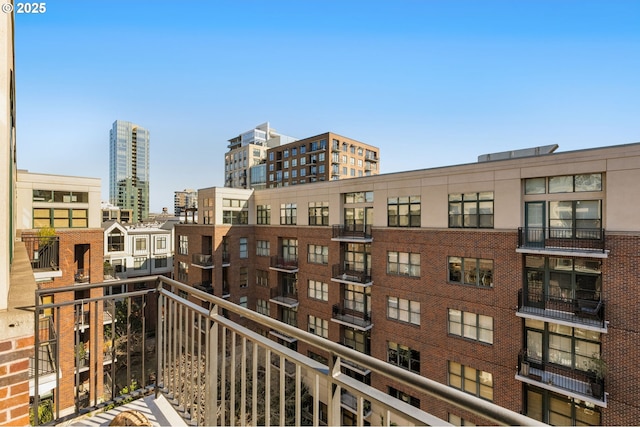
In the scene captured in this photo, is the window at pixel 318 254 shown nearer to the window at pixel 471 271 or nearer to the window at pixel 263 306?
the window at pixel 263 306

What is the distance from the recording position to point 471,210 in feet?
46.7

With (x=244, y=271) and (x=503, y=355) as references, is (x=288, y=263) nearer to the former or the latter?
(x=244, y=271)

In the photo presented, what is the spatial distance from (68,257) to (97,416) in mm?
17308

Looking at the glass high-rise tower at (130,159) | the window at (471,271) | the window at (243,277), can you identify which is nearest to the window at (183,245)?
the window at (243,277)

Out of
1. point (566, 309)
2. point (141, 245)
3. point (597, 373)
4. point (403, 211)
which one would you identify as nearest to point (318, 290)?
point (403, 211)

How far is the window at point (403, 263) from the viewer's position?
16.1 m

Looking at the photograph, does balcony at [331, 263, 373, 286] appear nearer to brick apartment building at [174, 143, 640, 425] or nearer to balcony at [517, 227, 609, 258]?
brick apartment building at [174, 143, 640, 425]

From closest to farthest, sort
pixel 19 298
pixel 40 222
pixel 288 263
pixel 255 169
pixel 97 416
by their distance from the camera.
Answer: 1. pixel 19 298
2. pixel 97 416
3. pixel 40 222
4. pixel 288 263
5. pixel 255 169

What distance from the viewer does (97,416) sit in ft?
11.8

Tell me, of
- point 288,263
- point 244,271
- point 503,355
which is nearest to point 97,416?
point 503,355

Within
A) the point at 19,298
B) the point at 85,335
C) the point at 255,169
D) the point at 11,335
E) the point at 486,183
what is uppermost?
the point at 255,169

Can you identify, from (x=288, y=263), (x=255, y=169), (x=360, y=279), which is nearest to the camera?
(x=360, y=279)

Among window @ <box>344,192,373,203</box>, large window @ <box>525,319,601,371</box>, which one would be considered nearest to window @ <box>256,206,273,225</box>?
window @ <box>344,192,373,203</box>

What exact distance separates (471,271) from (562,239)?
3.73m
